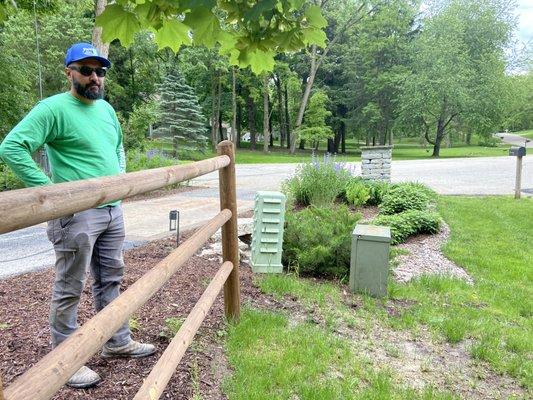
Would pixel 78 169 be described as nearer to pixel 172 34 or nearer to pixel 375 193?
pixel 172 34

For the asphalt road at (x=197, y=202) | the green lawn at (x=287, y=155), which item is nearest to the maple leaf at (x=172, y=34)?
the asphalt road at (x=197, y=202)

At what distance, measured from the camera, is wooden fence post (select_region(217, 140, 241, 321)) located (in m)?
3.62

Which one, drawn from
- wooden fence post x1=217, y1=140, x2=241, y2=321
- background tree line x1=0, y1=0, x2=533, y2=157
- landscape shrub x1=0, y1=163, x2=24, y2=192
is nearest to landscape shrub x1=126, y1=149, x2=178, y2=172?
landscape shrub x1=0, y1=163, x2=24, y2=192

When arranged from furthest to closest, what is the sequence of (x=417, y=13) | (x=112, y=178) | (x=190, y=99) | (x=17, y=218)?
(x=417, y=13)
(x=190, y=99)
(x=112, y=178)
(x=17, y=218)

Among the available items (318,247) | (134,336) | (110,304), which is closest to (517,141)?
(318,247)

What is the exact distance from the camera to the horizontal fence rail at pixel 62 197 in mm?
1018

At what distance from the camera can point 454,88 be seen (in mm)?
31328

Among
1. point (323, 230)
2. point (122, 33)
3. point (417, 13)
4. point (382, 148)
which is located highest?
point (417, 13)

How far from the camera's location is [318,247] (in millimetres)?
5367

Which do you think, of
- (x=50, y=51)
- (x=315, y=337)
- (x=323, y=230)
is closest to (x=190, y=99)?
(x=50, y=51)

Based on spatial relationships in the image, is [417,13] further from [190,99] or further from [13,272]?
[13,272]

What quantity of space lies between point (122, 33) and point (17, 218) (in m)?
1.23

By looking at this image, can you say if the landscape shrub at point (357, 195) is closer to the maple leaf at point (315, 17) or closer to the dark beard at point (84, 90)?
the dark beard at point (84, 90)

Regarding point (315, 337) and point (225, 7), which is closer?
point (225, 7)
